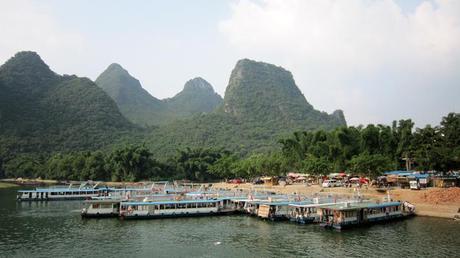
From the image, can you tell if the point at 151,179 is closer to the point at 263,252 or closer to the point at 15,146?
the point at 15,146

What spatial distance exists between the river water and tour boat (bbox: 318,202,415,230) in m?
1.11

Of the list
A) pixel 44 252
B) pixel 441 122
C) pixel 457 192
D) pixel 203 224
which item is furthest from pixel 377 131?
pixel 44 252

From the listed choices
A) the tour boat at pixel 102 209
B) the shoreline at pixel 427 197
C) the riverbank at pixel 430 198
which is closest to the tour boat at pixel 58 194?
the tour boat at pixel 102 209

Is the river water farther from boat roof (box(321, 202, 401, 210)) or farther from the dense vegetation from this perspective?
the dense vegetation

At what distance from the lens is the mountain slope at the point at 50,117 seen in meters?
154

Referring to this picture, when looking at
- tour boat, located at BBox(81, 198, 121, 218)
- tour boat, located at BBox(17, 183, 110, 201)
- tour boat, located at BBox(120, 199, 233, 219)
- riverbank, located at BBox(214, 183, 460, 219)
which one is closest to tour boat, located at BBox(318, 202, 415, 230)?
riverbank, located at BBox(214, 183, 460, 219)

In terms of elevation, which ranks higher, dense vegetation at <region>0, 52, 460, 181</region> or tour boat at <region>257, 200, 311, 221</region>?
dense vegetation at <region>0, 52, 460, 181</region>

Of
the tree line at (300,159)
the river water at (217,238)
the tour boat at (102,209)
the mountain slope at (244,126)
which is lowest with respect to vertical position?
the river water at (217,238)

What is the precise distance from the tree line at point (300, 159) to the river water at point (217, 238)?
19.1 m

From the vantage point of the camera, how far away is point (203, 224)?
45.5 m

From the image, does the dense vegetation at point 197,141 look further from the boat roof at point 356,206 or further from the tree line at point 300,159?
the boat roof at point 356,206

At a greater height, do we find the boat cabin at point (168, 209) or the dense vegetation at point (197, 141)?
the dense vegetation at point (197, 141)

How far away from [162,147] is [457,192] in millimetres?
123785

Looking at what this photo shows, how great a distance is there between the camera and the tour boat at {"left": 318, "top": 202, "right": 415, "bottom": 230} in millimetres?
40375
